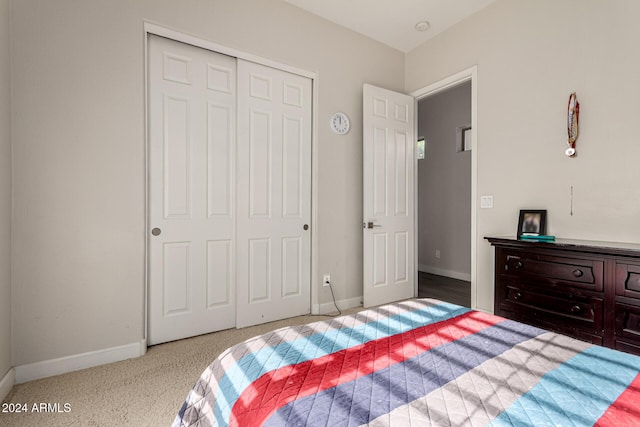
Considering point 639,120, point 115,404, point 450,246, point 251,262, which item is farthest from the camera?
point 450,246

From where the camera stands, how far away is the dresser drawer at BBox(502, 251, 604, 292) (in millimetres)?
1935

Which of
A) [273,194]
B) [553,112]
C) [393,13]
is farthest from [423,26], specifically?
[273,194]

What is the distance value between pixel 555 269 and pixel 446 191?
3.00 meters

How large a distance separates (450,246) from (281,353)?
444 cm

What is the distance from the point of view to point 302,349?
1.06m

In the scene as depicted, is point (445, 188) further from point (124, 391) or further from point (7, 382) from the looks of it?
point (7, 382)

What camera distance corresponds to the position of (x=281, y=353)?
1.04 meters

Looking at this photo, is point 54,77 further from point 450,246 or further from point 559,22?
point 450,246

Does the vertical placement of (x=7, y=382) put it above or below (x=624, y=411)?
below

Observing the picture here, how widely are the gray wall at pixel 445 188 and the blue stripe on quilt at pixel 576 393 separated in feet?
12.8

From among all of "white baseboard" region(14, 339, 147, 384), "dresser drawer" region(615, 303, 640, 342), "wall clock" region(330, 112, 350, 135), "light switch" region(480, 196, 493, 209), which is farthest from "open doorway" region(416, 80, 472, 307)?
"white baseboard" region(14, 339, 147, 384)

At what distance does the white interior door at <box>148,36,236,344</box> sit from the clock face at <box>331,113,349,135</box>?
40.4 inches

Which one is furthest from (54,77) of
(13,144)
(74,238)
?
(74,238)

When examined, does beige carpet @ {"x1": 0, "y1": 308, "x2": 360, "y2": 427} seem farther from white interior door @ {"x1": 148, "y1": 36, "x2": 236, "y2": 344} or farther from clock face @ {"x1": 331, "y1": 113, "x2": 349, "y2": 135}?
clock face @ {"x1": 331, "y1": 113, "x2": 349, "y2": 135}
